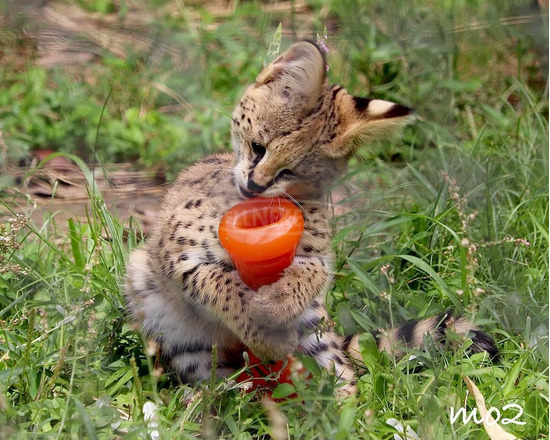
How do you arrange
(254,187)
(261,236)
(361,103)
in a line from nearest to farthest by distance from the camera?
(261,236), (254,187), (361,103)

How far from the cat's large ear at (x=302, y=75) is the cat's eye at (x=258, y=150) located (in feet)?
0.57

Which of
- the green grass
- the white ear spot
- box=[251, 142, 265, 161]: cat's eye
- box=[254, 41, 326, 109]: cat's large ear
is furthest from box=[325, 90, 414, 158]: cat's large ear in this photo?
the green grass

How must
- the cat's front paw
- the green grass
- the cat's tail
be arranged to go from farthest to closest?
the cat's tail
the cat's front paw
the green grass

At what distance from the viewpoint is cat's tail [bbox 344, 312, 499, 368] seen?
3.06 m

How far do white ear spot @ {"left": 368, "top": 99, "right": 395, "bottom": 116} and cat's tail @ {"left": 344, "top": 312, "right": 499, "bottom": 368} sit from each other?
0.82 m

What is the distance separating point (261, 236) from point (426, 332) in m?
0.84

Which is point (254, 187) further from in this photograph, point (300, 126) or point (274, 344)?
point (274, 344)

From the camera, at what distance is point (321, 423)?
2.46 meters

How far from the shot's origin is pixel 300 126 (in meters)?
2.75

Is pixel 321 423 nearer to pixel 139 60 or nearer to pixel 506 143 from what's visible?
pixel 506 143

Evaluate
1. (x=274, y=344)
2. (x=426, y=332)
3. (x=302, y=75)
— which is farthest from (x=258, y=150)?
(x=426, y=332)

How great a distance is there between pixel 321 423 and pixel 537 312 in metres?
1.24

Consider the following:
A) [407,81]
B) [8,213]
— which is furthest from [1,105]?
[407,81]

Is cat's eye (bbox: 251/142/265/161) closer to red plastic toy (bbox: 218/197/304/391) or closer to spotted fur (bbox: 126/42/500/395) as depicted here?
spotted fur (bbox: 126/42/500/395)
